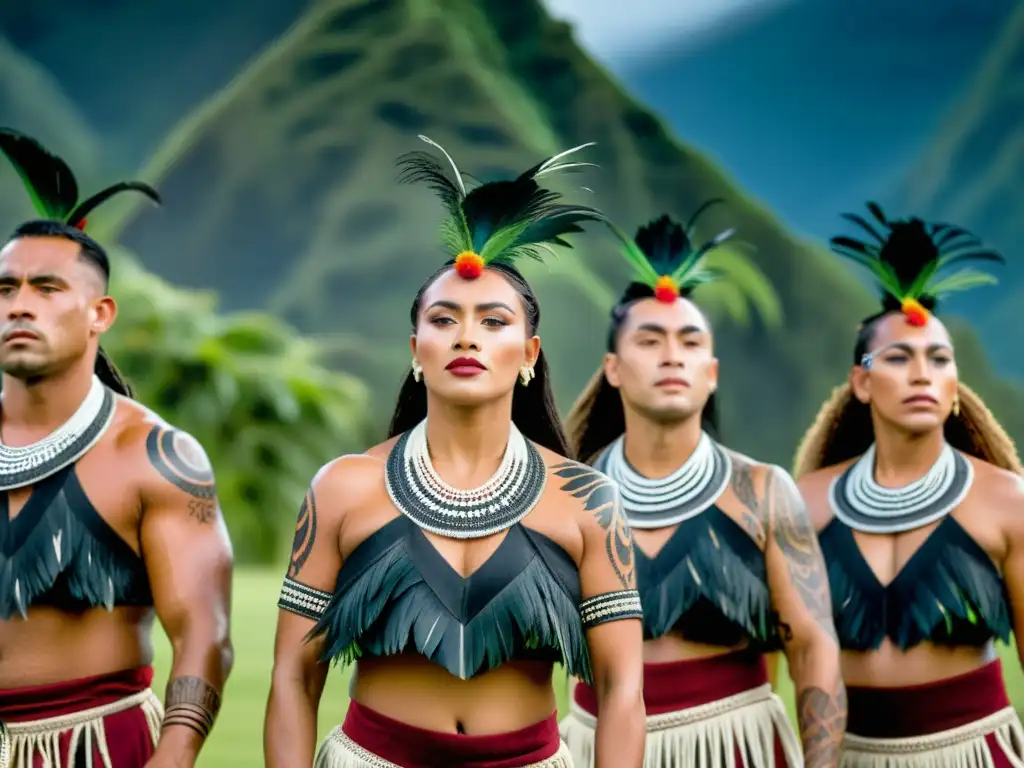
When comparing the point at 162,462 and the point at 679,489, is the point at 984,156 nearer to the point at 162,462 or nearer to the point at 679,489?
the point at 679,489

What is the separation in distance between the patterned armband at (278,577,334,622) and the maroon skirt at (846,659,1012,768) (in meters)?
1.84

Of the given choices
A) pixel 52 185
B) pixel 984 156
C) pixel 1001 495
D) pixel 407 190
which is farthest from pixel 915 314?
pixel 407 190

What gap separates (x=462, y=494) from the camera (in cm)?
294

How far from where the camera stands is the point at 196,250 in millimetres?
17156

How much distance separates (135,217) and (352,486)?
1541cm

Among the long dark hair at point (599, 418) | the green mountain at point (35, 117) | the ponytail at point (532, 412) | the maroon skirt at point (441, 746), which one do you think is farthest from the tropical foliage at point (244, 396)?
the maroon skirt at point (441, 746)

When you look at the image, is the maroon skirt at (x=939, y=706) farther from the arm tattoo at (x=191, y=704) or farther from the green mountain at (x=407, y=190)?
the green mountain at (x=407, y=190)

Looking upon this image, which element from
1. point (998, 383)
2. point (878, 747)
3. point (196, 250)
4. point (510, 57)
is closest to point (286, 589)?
point (878, 747)

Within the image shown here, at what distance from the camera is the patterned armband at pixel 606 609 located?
2893 millimetres

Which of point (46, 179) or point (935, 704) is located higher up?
point (46, 179)

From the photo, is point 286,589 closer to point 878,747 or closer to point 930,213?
point 878,747

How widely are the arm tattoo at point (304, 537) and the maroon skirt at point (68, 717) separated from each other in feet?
2.05

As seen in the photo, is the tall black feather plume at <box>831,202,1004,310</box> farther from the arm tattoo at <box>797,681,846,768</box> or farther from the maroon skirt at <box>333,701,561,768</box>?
the maroon skirt at <box>333,701,561,768</box>

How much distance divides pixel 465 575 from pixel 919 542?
67.1 inches
